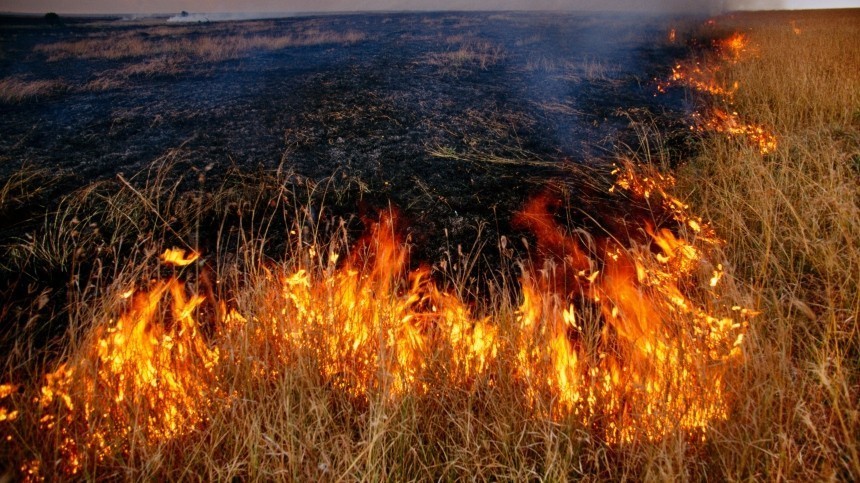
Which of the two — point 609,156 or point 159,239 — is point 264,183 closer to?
point 159,239

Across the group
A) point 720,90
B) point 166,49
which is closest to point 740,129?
point 720,90

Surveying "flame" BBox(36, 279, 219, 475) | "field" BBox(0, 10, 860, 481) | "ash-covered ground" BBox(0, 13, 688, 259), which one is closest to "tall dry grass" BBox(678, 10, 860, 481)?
"field" BBox(0, 10, 860, 481)

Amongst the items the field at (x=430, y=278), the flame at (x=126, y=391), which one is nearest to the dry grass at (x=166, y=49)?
the field at (x=430, y=278)

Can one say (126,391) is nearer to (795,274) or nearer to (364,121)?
(795,274)

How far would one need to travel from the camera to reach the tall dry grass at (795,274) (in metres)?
1.65

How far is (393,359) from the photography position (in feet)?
7.78

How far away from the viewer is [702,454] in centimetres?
180

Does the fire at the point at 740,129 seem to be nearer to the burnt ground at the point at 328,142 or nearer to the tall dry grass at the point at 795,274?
the tall dry grass at the point at 795,274

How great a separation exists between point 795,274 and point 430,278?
7.97 ft

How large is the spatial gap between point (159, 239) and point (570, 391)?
11.1 ft

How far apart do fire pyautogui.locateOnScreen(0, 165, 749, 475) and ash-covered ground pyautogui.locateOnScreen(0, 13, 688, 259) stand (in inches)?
46.6

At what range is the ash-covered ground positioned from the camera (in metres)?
4.34

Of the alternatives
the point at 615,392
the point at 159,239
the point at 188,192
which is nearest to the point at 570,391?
the point at 615,392

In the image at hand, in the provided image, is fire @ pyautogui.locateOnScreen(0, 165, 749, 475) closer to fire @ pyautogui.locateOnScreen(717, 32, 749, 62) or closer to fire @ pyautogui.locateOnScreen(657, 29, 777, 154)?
fire @ pyautogui.locateOnScreen(657, 29, 777, 154)
